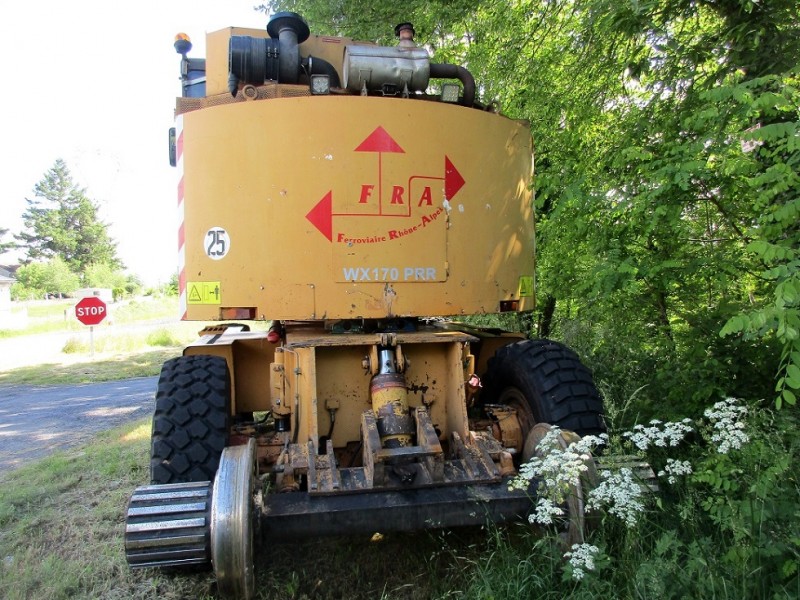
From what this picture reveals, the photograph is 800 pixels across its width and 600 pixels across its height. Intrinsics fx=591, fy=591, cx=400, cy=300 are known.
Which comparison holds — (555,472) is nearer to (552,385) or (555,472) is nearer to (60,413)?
(552,385)

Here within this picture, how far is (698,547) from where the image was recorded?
2.64 m

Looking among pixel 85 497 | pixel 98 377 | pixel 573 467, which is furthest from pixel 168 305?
pixel 573 467

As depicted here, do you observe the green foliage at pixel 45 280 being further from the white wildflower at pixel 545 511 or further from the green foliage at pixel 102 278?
the white wildflower at pixel 545 511

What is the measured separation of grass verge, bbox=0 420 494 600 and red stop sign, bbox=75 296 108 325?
11.9 m

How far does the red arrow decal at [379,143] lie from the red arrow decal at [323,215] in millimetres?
357

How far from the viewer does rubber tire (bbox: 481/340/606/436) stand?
3.59 metres

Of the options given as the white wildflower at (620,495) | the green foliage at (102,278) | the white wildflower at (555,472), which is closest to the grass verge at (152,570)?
the white wildflower at (555,472)

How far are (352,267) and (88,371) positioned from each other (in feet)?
44.5

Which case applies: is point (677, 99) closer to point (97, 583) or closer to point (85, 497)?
point (97, 583)

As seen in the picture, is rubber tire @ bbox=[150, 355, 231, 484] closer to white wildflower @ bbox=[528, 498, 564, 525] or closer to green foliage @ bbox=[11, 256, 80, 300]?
white wildflower @ bbox=[528, 498, 564, 525]

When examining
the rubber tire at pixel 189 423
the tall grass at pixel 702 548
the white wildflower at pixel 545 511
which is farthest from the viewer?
the rubber tire at pixel 189 423

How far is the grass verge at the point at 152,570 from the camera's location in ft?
10.9

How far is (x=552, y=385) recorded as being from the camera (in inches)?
146

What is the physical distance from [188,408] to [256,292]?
0.78 m
